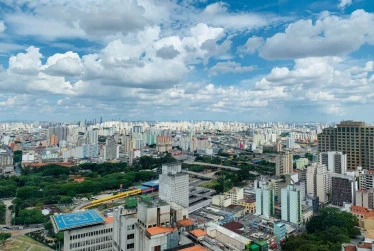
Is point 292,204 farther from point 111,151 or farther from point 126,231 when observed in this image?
point 111,151

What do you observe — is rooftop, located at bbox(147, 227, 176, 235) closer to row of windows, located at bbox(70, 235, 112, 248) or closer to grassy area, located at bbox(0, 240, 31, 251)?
row of windows, located at bbox(70, 235, 112, 248)

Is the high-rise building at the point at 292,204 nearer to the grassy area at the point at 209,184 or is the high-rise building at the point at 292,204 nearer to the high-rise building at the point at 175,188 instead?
the high-rise building at the point at 175,188

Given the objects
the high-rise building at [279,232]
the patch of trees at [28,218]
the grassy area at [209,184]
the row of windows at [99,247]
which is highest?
the row of windows at [99,247]

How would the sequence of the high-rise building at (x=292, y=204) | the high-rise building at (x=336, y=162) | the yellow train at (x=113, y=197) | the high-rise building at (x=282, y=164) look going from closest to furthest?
the high-rise building at (x=292, y=204)
the yellow train at (x=113, y=197)
the high-rise building at (x=336, y=162)
the high-rise building at (x=282, y=164)

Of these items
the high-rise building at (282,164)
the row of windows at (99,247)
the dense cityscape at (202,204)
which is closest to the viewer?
the dense cityscape at (202,204)

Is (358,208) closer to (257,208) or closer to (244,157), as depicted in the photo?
(257,208)

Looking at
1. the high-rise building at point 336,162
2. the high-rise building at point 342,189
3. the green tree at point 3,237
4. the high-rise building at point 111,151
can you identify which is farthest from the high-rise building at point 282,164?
the high-rise building at point 111,151
